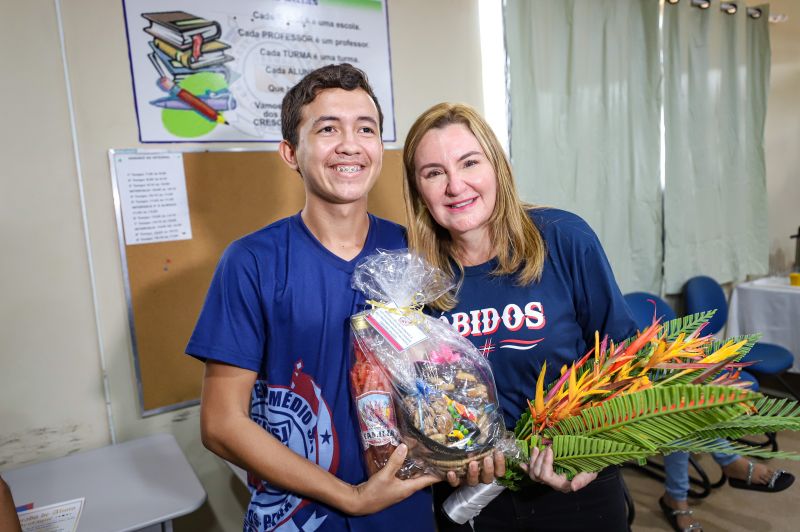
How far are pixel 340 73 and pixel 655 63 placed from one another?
305cm

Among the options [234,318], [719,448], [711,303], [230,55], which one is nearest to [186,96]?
[230,55]

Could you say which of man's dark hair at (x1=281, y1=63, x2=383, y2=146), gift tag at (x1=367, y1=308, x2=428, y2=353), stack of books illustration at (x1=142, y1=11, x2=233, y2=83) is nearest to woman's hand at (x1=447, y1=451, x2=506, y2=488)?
gift tag at (x1=367, y1=308, x2=428, y2=353)

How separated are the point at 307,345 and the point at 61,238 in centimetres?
128

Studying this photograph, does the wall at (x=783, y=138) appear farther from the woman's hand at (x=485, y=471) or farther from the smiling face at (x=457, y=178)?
the woman's hand at (x=485, y=471)

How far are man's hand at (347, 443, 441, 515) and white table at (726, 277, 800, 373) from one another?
11.8 ft

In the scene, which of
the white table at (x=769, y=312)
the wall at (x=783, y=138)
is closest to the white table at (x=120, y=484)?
the white table at (x=769, y=312)

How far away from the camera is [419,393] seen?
0.96m

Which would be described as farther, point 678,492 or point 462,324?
point 678,492

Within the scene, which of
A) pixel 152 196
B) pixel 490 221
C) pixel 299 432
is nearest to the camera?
pixel 299 432

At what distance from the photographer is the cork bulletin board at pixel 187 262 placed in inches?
76.6

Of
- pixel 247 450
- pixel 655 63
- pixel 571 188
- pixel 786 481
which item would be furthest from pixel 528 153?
pixel 247 450

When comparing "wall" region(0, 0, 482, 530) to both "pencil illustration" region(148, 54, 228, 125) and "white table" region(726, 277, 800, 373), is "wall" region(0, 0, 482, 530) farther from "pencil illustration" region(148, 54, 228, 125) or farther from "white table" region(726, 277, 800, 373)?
"white table" region(726, 277, 800, 373)

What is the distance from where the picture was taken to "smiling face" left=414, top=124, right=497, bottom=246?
47.4 inches

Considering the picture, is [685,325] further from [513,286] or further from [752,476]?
[752,476]
